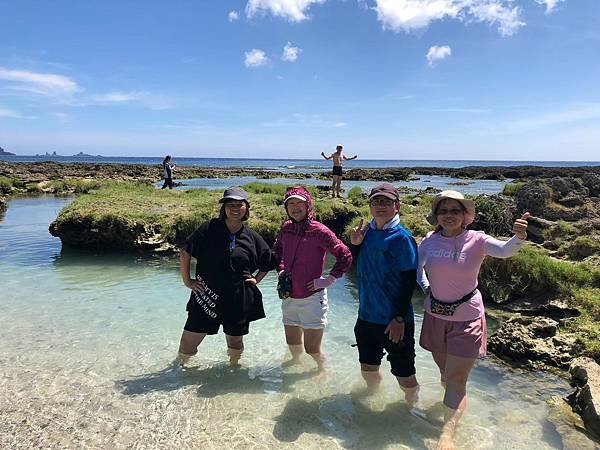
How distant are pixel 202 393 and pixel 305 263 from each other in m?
1.95

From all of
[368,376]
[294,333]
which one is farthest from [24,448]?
[368,376]

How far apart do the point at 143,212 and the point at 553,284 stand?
33.9 ft

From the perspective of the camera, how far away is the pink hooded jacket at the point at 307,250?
487 cm

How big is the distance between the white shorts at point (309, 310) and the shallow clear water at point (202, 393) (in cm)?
87

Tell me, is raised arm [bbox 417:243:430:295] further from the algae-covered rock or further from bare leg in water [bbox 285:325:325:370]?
the algae-covered rock

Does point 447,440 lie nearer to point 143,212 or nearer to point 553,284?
point 553,284

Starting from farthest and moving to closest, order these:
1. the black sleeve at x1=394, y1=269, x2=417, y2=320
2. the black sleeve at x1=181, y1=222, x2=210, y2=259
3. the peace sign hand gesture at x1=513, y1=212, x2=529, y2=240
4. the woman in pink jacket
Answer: the black sleeve at x1=181, y1=222, x2=210, y2=259
the woman in pink jacket
the black sleeve at x1=394, y1=269, x2=417, y2=320
the peace sign hand gesture at x1=513, y1=212, x2=529, y2=240

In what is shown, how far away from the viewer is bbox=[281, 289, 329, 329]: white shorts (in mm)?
5039

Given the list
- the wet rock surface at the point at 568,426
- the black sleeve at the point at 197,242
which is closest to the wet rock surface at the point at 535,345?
the wet rock surface at the point at 568,426

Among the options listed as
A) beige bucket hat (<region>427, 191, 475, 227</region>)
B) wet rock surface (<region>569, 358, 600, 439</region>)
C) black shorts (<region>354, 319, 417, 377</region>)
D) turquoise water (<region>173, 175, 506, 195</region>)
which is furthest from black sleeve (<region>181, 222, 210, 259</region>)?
turquoise water (<region>173, 175, 506, 195</region>)

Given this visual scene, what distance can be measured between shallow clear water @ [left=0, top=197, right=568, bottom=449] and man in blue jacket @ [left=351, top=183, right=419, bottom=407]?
0.83 m

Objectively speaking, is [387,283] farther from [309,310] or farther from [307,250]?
[309,310]

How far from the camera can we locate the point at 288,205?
16.1ft

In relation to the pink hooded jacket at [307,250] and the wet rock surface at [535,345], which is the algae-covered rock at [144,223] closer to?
the wet rock surface at [535,345]
